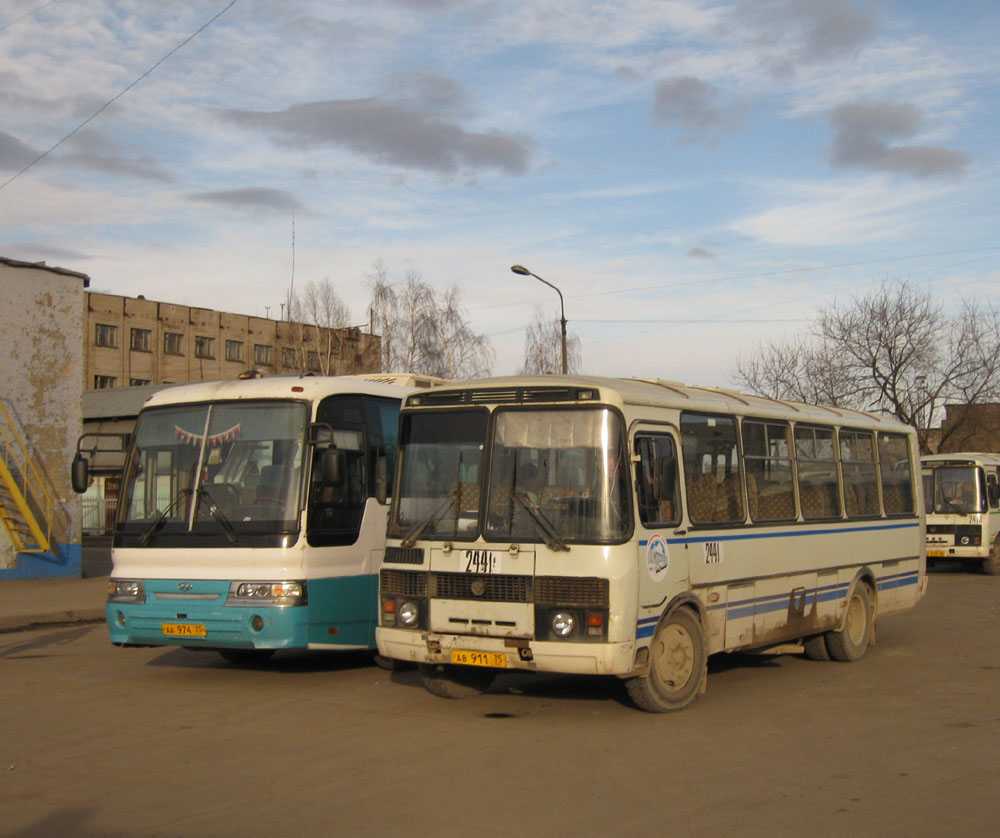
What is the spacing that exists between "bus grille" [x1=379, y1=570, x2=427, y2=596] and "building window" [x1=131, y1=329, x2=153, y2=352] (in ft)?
198

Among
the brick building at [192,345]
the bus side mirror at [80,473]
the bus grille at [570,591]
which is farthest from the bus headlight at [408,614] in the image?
the brick building at [192,345]

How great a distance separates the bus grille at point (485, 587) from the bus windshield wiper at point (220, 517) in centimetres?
238

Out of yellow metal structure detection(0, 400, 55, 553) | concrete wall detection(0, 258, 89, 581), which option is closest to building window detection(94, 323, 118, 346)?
concrete wall detection(0, 258, 89, 581)

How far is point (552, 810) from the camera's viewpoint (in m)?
6.34

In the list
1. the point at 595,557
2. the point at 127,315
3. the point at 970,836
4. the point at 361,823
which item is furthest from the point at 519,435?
the point at 127,315

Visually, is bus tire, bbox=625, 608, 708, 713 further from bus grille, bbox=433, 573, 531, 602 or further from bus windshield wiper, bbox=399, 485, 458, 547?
bus windshield wiper, bbox=399, 485, 458, 547

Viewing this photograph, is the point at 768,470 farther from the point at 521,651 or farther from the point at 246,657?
the point at 246,657

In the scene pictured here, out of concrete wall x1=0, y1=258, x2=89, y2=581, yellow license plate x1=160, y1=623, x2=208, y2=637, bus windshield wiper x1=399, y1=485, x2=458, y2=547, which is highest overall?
concrete wall x1=0, y1=258, x2=89, y2=581

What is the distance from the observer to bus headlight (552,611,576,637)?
852 centimetres

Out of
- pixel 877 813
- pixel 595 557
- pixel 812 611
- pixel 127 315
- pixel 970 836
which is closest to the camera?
pixel 970 836

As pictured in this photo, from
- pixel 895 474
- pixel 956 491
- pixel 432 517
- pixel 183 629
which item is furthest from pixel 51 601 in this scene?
pixel 956 491

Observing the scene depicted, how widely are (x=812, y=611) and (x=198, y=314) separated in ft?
205

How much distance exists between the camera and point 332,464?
1018 cm

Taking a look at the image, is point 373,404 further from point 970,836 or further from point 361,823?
point 970,836
